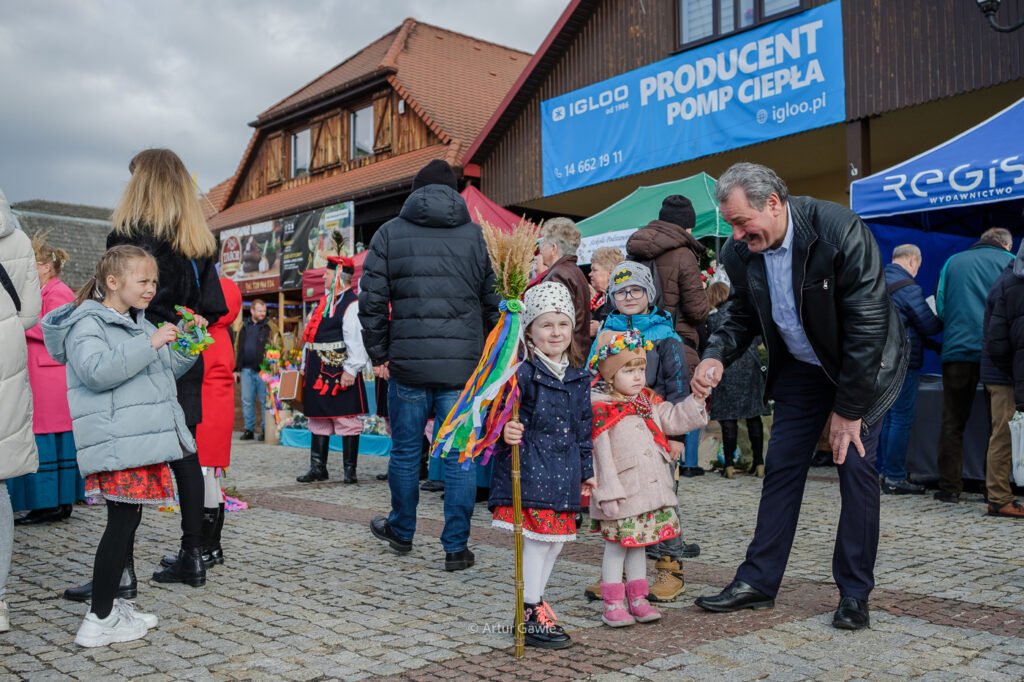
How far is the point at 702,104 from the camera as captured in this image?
13.6 metres

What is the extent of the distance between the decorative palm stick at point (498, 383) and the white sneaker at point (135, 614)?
4.73 ft

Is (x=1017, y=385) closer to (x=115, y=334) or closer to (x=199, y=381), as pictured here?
(x=199, y=381)

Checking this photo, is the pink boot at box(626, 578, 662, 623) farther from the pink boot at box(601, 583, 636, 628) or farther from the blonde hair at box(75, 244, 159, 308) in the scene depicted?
the blonde hair at box(75, 244, 159, 308)

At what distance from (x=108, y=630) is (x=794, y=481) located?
9.68 feet

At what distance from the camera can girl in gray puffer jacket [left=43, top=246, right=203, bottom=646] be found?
376cm

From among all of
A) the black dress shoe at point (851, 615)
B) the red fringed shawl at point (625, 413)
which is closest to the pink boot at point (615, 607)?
the red fringed shawl at point (625, 413)

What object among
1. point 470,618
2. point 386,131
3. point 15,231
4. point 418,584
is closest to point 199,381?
point 15,231

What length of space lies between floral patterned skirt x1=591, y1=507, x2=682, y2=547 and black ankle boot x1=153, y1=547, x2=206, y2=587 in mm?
2078

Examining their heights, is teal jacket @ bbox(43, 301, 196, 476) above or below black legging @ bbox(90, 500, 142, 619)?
above

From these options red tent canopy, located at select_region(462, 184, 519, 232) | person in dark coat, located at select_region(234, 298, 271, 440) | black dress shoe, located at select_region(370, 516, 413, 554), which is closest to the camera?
black dress shoe, located at select_region(370, 516, 413, 554)

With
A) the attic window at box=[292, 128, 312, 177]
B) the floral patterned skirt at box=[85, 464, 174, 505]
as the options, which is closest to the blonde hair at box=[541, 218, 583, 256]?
the floral patterned skirt at box=[85, 464, 174, 505]

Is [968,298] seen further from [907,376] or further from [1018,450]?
[1018,450]

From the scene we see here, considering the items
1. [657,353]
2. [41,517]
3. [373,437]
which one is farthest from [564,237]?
[373,437]

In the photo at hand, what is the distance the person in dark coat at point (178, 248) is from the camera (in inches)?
177
